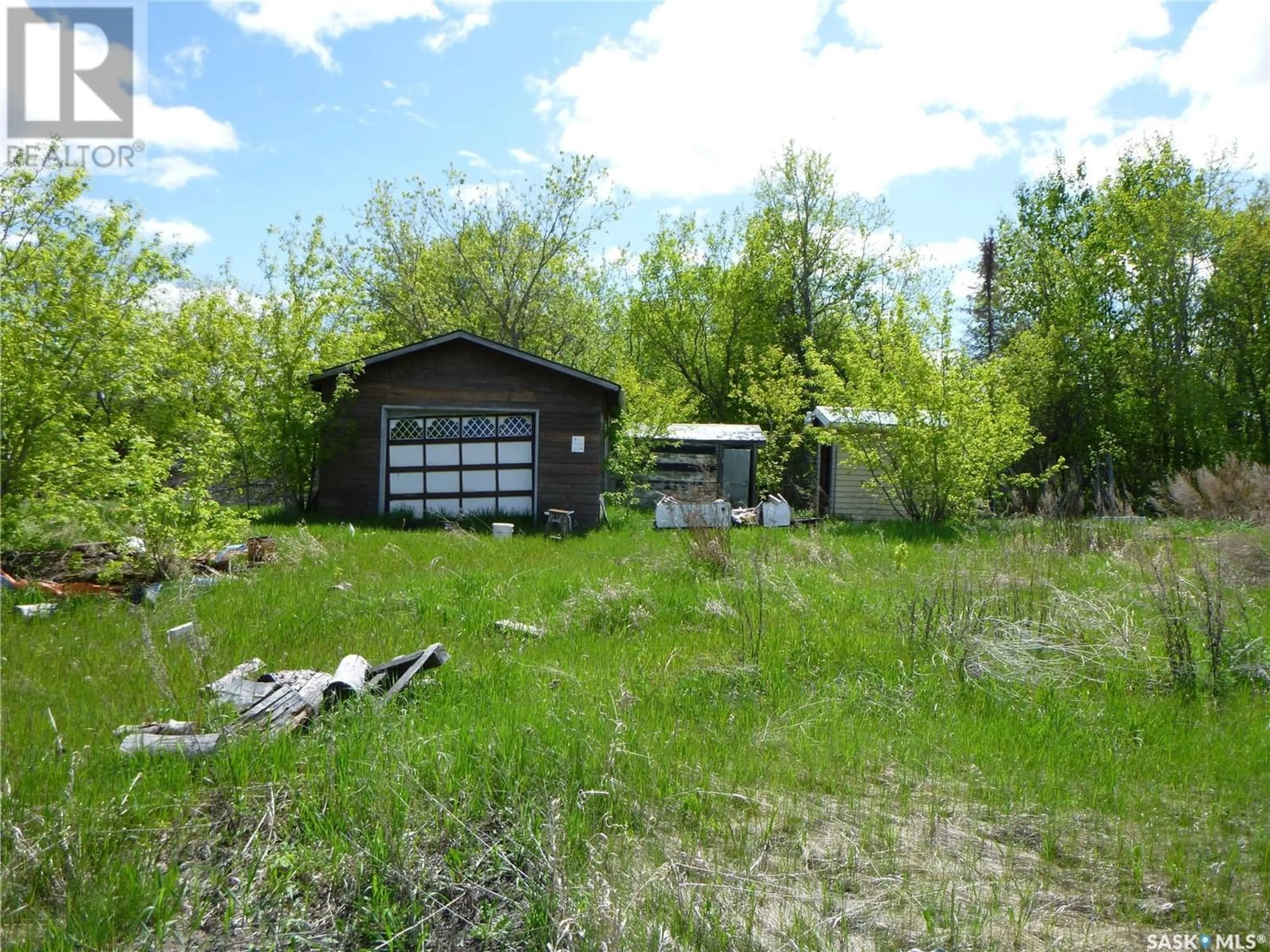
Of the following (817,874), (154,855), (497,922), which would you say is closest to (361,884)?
(497,922)

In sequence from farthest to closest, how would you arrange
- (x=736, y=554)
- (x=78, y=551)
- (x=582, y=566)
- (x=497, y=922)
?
(x=582, y=566) < (x=736, y=554) < (x=78, y=551) < (x=497, y=922)

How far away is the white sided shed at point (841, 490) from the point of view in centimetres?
2045

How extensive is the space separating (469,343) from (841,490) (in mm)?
10987

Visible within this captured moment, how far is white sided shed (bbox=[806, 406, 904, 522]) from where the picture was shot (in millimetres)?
20453

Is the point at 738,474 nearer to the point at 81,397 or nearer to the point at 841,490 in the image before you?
the point at 841,490

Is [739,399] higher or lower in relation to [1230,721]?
higher

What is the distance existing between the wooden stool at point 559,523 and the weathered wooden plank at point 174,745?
1047 cm

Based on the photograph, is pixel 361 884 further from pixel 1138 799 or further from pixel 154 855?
pixel 1138 799

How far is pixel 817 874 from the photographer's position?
11.3 feet

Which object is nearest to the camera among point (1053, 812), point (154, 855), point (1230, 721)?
point (154, 855)

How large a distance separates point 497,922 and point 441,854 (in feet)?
1.43

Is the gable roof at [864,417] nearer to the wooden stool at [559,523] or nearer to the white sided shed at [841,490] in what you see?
the white sided shed at [841,490]

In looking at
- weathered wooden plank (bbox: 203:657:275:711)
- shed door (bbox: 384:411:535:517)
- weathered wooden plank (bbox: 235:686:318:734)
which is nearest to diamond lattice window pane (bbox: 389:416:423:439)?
shed door (bbox: 384:411:535:517)

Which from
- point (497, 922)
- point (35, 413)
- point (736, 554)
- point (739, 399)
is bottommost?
point (497, 922)
